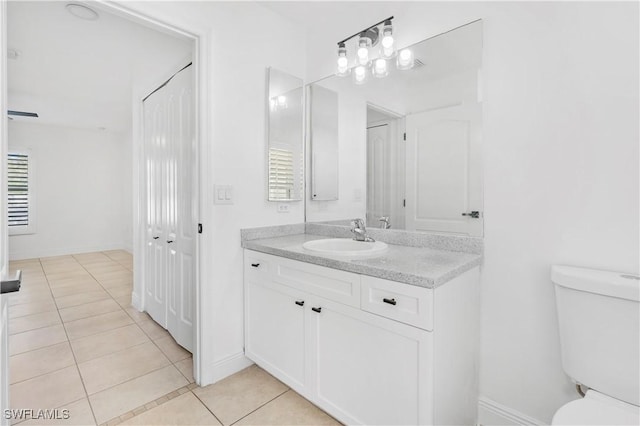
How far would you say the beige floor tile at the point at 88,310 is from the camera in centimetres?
295

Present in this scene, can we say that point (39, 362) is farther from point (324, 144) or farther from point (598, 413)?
point (598, 413)

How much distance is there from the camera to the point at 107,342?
8.02 ft

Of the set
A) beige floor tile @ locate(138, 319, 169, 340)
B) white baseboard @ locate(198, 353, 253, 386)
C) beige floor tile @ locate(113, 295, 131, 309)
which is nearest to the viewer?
white baseboard @ locate(198, 353, 253, 386)

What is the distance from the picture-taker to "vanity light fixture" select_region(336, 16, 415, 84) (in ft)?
5.92

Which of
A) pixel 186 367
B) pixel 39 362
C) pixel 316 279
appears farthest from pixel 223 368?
pixel 39 362

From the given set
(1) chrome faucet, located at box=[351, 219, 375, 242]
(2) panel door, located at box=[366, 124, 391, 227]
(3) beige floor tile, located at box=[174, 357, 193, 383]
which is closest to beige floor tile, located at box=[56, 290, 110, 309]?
(3) beige floor tile, located at box=[174, 357, 193, 383]

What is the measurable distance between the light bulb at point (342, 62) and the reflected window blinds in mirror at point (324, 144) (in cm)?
20

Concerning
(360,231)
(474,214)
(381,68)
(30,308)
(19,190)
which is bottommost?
(30,308)

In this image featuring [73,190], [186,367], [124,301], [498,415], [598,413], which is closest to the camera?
[598,413]

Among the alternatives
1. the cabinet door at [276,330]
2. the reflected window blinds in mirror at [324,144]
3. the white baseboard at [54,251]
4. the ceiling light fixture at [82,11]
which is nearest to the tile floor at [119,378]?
the cabinet door at [276,330]

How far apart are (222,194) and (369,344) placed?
120 cm

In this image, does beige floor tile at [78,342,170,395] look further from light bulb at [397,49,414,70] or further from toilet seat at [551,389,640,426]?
light bulb at [397,49,414,70]

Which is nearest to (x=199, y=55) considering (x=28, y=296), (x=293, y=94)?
(x=293, y=94)

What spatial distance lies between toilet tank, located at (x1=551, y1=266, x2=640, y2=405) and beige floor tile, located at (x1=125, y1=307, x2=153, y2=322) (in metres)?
3.06
